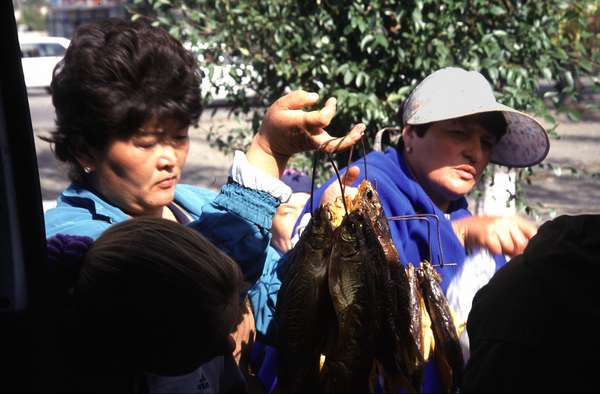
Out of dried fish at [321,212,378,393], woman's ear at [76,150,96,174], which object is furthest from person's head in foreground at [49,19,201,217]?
dried fish at [321,212,378,393]

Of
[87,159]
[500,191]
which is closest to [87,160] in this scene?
[87,159]

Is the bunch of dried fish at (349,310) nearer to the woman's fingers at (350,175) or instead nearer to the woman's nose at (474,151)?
the woman's fingers at (350,175)

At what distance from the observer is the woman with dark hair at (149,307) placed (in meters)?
1.59

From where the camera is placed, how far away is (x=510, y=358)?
1303 mm

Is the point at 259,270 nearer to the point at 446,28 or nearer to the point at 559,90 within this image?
the point at 446,28

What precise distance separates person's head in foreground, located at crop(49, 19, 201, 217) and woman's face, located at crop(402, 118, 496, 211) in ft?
2.85

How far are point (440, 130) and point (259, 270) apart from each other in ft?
2.80

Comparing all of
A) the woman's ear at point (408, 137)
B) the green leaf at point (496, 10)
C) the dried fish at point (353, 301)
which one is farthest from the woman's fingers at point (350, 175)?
the green leaf at point (496, 10)

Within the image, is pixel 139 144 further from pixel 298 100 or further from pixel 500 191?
pixel 500 191

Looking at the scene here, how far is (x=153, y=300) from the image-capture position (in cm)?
165

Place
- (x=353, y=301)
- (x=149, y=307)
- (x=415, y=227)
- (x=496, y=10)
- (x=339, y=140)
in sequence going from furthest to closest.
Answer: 1. (x=496, y=10)
2. (x=415, y=227)
3. (x=339, y=140)
4. (x=353, y=301)
5. (x=149, y=307)

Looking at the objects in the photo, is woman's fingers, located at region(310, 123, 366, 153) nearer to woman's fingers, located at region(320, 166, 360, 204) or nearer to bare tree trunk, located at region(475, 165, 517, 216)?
woman's fingers, located at region(320, 166, 360, 204)

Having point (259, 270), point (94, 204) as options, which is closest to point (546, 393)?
point (259, 270)

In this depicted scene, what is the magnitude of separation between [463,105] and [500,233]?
2.11 feet
